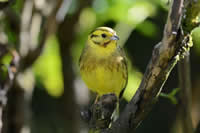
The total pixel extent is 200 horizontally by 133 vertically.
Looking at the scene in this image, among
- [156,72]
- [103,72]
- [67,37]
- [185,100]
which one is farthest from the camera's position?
[67,37]

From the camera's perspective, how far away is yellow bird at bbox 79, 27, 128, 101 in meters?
3.77

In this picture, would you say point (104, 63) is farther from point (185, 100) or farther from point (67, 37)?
point (67, 37)

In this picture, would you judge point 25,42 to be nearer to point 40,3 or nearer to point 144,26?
point 40,3

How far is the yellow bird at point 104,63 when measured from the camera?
3.77m

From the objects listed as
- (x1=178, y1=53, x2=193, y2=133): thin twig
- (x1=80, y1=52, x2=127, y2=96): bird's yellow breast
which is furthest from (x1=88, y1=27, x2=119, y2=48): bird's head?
(x1=178, y1=53, x2=193, y2=133): thin twig

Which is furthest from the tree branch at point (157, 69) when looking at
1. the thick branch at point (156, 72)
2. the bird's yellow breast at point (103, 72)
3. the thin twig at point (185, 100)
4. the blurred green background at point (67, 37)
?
the blurred green background at point (67, 37)

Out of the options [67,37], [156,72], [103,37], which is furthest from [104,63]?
[156,72]

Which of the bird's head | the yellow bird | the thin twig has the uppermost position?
the bird's head

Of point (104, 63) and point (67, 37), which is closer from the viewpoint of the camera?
point (104, 63)

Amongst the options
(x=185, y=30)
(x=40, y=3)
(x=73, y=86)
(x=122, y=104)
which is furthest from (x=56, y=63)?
(x=185, y=30)

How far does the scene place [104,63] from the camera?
379 centimetres

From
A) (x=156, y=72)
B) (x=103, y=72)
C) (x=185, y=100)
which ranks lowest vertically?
(x=185, y=100)

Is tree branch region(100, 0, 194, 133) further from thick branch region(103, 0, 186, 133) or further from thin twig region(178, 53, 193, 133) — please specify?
thin twig region(178, 53, 193, 133)

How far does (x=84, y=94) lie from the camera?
15.9 feet
